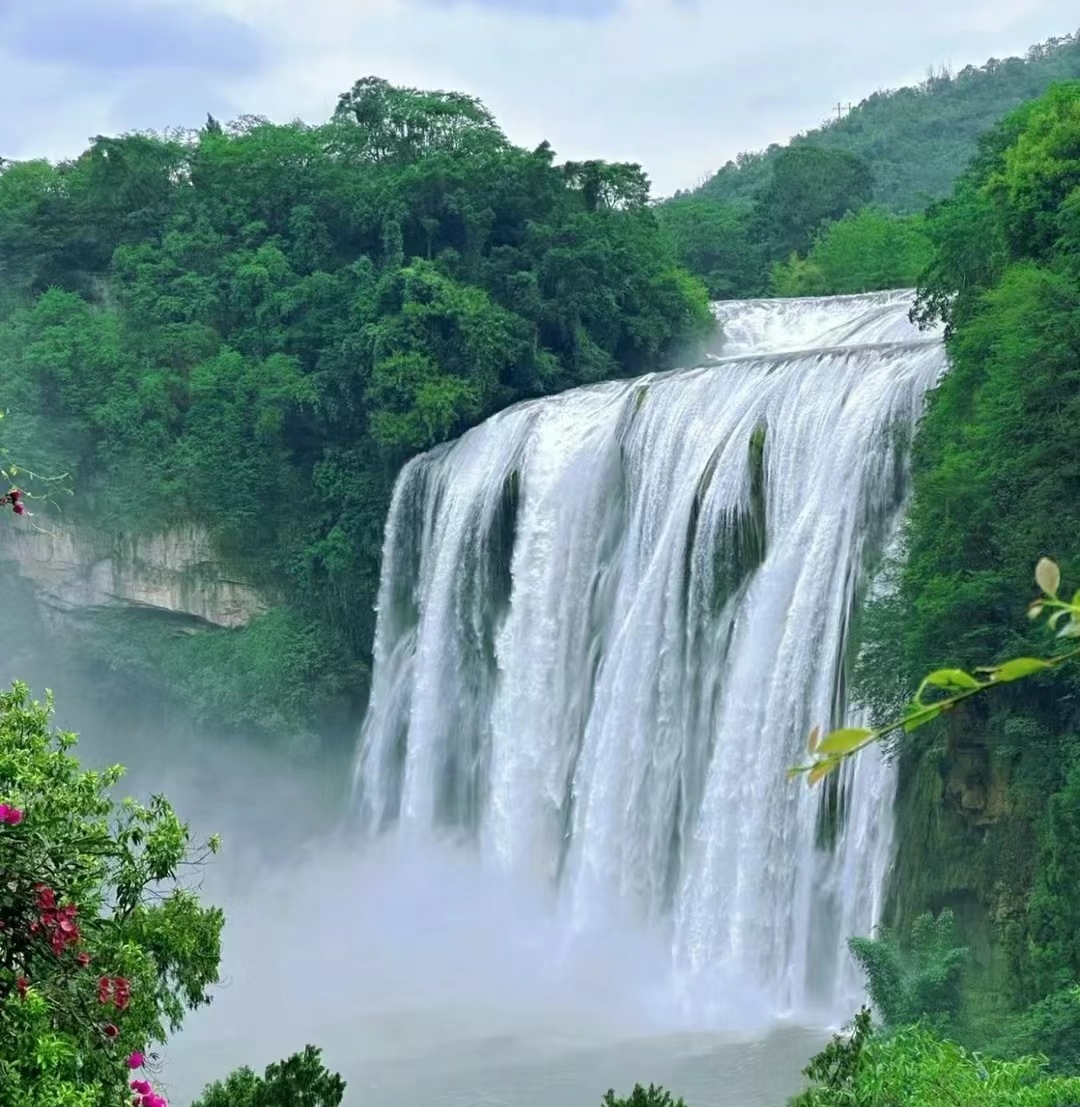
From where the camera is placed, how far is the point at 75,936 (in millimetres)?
7430

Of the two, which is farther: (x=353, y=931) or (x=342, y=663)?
(x=342, y=663)

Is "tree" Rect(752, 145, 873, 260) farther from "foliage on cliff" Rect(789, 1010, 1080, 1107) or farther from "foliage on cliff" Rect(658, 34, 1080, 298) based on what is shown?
"foliage on cliff" Rect(789, 1010, 1080, 1107)

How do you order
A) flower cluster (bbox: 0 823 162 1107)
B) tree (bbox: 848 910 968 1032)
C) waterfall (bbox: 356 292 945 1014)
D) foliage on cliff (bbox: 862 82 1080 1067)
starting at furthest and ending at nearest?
waterfall (bbox: 356 292 945 1014), foliage on cliff (bbox: 862 82 1080 1067), tree (bbox: 848 910 968 1032), flower cluster (bbox: 0 823 162 1107)

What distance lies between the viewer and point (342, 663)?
32.2 meters

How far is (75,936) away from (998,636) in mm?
12692

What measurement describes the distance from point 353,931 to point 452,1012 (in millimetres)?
4786

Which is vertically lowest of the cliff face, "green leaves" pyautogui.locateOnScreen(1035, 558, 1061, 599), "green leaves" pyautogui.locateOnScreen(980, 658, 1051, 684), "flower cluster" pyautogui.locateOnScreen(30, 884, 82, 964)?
"flower cluster" pyautogui.locateOnScreen(30, 884, 82, 964)

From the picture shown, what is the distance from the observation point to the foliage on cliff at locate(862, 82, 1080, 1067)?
18.0m

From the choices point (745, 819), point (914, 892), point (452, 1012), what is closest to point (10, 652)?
point (452, 1012)

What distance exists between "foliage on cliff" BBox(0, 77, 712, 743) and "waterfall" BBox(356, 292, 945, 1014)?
1864 mm

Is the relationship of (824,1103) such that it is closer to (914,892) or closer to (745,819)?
(914,892)

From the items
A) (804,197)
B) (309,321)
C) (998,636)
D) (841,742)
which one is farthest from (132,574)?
(841,742)

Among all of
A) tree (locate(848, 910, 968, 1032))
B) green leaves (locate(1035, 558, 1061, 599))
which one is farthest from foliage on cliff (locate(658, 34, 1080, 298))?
green leaves (locate(1035, 558, 1061, 599))

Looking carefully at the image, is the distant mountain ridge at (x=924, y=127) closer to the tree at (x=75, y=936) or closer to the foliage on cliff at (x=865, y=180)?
the foliage on cliff at (x=865, y=180)
